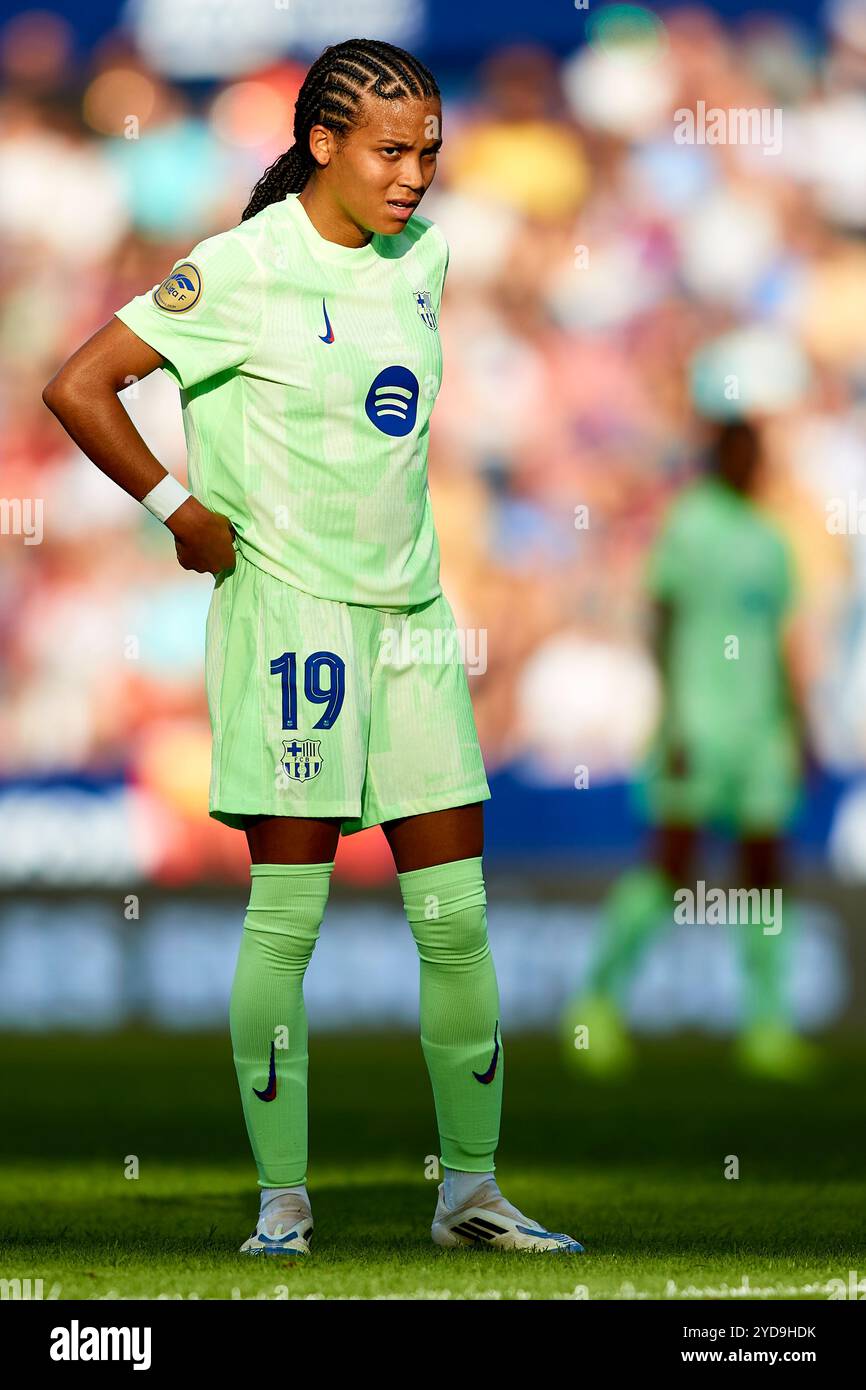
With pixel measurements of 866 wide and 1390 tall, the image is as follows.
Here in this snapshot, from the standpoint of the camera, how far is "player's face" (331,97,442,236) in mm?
4055

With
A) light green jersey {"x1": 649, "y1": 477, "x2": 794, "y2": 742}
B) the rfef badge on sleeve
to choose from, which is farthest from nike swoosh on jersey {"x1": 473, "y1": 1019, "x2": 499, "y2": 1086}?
light green jersey {"x1": 649, "y1": 477, "x2": 794, "y2": 742}

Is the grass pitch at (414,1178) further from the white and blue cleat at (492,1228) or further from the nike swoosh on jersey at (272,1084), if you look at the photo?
the nike swoosh on jersey at (272,1084)

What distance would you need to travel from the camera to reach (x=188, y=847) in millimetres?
9984

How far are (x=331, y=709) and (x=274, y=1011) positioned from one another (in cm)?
50

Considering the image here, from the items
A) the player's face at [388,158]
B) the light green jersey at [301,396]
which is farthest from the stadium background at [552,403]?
→ the player's face at [388,158]

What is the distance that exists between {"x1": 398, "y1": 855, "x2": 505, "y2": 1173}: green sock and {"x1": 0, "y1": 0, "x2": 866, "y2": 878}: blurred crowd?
5.63 m

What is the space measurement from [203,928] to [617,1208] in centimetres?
503

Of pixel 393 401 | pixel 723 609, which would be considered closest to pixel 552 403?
pixel 723 609

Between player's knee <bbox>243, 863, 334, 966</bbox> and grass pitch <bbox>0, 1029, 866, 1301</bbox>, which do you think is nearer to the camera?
grass pitch <bbox>0, 1029, 866, 1301</bbox>

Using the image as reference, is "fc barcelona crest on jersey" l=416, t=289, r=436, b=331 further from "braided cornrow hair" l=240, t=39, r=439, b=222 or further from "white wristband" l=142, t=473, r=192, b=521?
"white wristband" l=142, t=473, r=192, b=521

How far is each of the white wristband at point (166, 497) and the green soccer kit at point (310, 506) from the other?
0.33ft

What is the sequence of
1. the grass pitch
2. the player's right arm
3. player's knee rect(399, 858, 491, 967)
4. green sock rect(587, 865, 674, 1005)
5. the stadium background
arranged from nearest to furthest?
the grass pitch → the player's right arm → player's knee rect(399, 858, 491, 967) → green sock rect(587, 865, 674, 1005) → the stadium background
